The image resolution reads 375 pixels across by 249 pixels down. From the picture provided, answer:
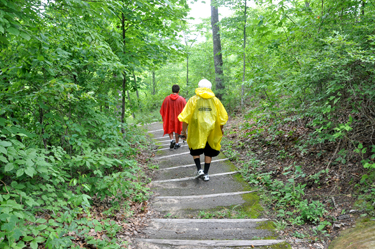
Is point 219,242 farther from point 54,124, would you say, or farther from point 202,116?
point 54,124

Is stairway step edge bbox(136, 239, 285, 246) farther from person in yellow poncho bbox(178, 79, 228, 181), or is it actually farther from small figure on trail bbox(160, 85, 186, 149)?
small figure on trail bbox(160, 85, 186, 149)

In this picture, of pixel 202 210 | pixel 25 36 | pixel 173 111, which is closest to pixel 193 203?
pixel 202 210

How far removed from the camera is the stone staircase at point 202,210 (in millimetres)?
3070

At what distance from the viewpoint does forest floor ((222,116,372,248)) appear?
3154 millimetres

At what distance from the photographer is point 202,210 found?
4.02m

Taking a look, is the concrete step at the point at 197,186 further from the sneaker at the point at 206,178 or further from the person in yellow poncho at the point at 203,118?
the person in yellow poncho at the point at 203,118

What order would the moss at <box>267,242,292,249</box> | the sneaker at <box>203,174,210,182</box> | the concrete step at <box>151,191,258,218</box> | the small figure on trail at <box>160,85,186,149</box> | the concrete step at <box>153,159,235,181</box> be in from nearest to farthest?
the moss at <box>267,242,292,249</box>, the concrete step at <box>151,191,258,218</box>, the sneaker at <box>203,174,210,182</box>, the concrete step at <box>153,159,235,181</box>, the small figure on trail at <box>160,85,186,149</box>

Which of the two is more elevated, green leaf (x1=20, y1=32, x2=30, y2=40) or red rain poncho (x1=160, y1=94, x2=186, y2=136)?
green leaf (x1=20, y1=32, x2=30, y2=40)

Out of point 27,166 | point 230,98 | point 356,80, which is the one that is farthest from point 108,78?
point 230,98

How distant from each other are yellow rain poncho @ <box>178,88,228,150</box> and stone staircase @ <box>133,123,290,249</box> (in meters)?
0.95

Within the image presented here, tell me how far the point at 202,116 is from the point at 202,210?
1.86 metres

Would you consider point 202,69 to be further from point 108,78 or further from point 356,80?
point 356,80

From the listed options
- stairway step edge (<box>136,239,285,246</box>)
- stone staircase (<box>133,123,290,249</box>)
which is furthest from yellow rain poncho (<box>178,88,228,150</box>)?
stairway step edge (<box>136,239,285,246</box>)

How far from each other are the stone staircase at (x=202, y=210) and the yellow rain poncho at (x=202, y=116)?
95 cm
